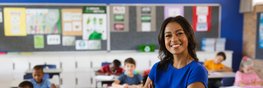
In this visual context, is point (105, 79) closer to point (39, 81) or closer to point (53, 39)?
point (39, 81)

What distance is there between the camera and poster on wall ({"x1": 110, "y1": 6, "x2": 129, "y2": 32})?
17.9 ft

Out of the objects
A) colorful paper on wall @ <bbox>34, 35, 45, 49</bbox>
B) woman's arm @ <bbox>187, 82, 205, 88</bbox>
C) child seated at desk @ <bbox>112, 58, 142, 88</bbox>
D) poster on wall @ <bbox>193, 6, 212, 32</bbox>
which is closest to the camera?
woman's arm @ <bbox>187, 82, 205, 88</bbox>

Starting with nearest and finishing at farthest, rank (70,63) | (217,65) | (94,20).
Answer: (217,65) → (70,63) → (94,20)

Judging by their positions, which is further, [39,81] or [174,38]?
[39,81]

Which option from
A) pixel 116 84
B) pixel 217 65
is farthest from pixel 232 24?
pixel 116 84

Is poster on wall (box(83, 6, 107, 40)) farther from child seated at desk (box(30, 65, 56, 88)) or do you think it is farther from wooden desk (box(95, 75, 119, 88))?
child seated at desk (box(30, 65, 56, 88))

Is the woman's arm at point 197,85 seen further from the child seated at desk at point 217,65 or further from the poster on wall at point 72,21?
the poster on wall at point 72,21

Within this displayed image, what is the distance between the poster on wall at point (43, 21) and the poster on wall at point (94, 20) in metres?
0.49

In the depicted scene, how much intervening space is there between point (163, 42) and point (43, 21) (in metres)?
4.48

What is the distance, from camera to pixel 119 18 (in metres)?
5.51

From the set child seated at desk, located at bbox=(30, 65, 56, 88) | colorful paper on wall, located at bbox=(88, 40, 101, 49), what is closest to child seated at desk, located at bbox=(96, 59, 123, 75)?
child seated at desk, located at bbox=(30, 65, 56, 88)

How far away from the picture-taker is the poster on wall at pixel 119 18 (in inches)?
215

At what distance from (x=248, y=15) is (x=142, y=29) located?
87.6 inches

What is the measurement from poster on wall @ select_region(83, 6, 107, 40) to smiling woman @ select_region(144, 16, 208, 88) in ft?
14.2
